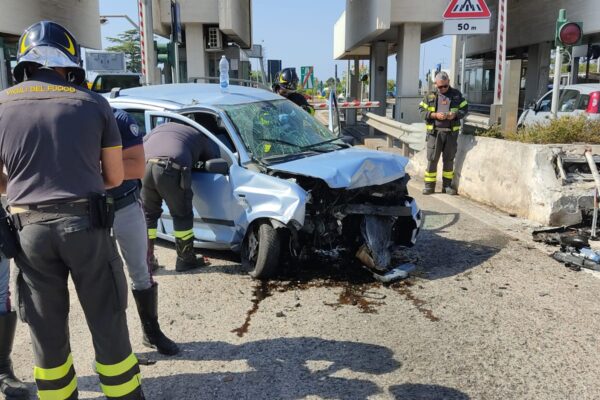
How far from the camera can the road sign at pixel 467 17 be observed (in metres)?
9.57

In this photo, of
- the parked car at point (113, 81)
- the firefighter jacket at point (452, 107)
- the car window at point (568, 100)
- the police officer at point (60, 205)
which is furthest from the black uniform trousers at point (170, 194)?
the parked car at point (113, 81)

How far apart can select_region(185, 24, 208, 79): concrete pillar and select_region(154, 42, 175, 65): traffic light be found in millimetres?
11124

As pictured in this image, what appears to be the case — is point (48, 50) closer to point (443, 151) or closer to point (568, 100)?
point (443, 151)

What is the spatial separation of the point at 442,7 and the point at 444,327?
56.4ft

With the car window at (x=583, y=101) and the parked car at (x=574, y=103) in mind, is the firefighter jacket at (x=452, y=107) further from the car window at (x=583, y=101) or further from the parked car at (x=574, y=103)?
the car window at (x=583, y=101)

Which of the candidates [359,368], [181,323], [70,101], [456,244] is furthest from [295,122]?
[70,101]

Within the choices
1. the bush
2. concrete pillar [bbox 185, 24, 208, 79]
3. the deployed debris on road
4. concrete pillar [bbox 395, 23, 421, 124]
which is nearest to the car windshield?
the deployed debris on road

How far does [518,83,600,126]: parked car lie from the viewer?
10.9 metres

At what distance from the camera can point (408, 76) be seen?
19594 millimetres

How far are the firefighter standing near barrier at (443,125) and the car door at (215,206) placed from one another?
4537 millimetres

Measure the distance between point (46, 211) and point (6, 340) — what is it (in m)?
1.21

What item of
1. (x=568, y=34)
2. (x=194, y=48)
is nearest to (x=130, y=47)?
(x=194, y=48)

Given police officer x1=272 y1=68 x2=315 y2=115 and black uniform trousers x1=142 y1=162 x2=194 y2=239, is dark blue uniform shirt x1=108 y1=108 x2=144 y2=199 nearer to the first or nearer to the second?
black uniform trousers x1=142 y1=162 x2=194 y2=239

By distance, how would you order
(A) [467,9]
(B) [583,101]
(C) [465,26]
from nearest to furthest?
(A) [467,9] < (C) [465,26] < (B) [583,101]
